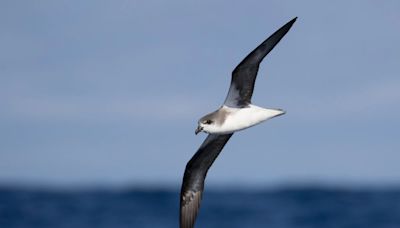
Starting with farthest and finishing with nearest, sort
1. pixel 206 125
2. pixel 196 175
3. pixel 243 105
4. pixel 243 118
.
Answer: pixel 196 175, pixel 243 105, pixel 206 125, pixel 243 118

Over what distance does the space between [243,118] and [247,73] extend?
0.89m

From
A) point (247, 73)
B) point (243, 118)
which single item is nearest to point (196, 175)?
point (243, 118)

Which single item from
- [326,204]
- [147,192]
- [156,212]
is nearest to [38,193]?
[147,192]

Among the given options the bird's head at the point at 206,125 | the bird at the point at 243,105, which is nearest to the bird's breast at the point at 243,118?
the bird at the point at 243,105

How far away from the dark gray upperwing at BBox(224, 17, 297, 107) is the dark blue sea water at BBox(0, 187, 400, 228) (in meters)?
31.7

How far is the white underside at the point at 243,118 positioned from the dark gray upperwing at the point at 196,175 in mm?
2565

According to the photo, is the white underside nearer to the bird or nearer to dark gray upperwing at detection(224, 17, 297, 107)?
the bird

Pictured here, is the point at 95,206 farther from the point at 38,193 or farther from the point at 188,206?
the point at 188,206

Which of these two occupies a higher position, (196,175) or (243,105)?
(243,105)

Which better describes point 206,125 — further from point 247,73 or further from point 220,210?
point 220,210

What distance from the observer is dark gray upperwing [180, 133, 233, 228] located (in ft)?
73.2

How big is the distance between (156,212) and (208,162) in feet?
126

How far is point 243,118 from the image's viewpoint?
1942 cm

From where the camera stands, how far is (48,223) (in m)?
57.2
